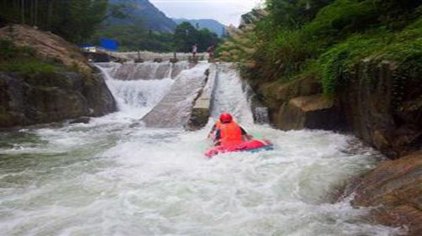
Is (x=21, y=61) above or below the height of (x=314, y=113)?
above

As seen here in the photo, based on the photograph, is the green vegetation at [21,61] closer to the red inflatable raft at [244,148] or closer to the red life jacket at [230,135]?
the red life jacket at [230,135]

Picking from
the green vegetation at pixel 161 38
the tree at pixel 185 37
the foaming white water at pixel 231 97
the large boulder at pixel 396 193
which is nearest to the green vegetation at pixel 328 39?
the foaming white water at pixel 231 97

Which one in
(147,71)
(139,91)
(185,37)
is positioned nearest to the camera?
(139,91)

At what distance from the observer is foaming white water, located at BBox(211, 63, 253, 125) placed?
37.6 ft

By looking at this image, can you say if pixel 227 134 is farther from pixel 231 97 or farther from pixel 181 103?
pixel 181 103

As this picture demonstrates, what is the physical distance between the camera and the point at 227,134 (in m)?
7.65

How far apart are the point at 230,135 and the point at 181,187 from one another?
2.14 metres

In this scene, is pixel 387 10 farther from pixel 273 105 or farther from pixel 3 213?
pixel 3 213

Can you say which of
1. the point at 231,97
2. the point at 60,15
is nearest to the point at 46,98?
the point at 231,97

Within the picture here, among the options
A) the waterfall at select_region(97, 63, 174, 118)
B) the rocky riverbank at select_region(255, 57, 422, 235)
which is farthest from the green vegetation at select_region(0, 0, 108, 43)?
the rocky riverbank at select_region(255, 57, 422, 235)

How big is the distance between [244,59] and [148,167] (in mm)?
6033

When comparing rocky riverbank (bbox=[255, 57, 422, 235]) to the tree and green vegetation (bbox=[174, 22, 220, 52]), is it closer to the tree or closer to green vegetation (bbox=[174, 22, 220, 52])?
the tree

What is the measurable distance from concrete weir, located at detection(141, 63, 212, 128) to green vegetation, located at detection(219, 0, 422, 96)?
131cm

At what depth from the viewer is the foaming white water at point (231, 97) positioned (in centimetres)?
1145
